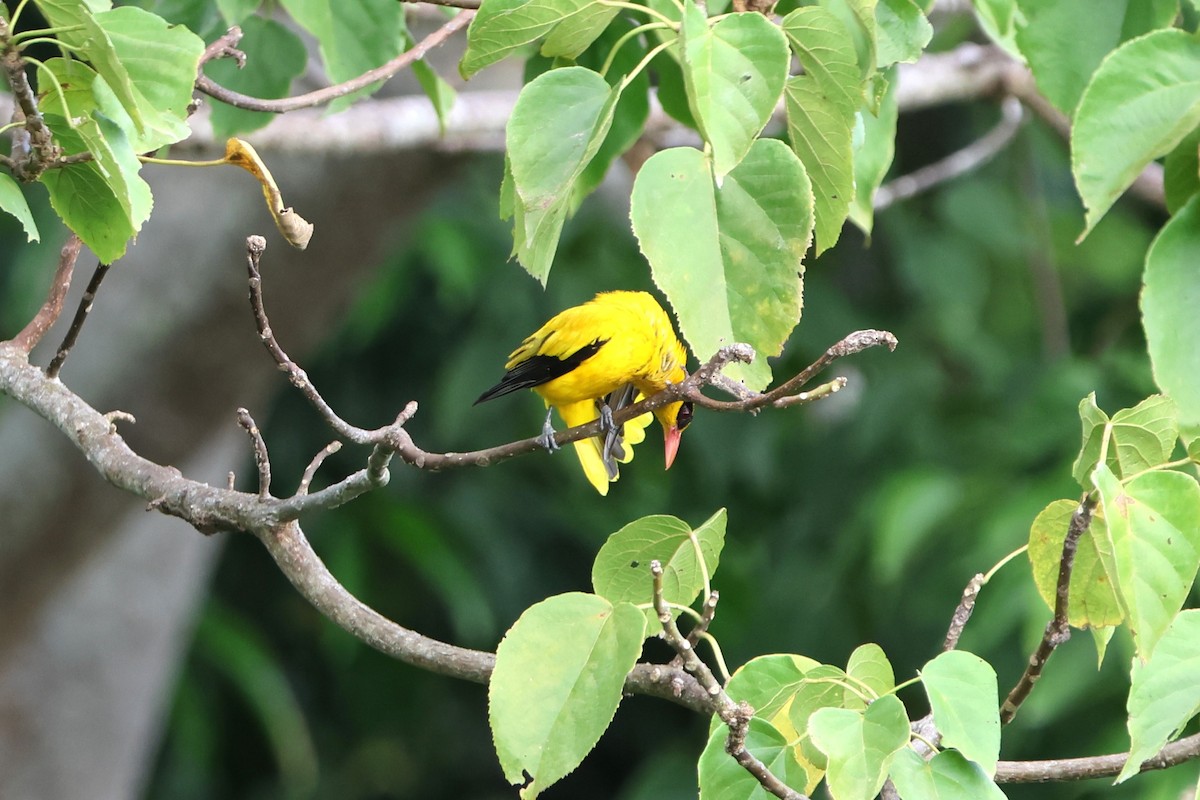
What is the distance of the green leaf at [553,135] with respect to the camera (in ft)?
4.21

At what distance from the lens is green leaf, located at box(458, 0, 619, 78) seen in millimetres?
1395

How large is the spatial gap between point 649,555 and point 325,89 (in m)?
0.84

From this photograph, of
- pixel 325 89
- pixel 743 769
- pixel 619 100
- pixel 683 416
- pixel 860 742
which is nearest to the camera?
pixel 860 742

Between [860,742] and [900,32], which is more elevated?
[900,32]

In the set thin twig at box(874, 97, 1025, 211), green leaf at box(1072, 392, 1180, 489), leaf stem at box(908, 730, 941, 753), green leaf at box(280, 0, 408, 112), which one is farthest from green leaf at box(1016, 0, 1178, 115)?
thin twig at box(874, 97, 1025, 211)

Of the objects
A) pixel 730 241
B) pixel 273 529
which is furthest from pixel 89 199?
pixel 730 241

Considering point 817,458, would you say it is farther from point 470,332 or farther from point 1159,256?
point 1159,256

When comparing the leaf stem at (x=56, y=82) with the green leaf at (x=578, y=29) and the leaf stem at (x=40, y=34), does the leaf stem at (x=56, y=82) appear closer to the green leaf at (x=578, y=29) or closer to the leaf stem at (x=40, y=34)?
the leaf stem at (x=40, y=34)

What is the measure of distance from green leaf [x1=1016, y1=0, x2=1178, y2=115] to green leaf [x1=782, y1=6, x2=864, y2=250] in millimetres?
278

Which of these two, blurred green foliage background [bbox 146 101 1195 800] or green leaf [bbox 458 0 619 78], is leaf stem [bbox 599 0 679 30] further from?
blurred green foliage background [bbox 146 101 1195 800]

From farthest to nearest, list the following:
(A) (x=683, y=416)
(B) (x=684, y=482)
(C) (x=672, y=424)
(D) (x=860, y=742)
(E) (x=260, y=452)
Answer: (B) (x=684, y=482), (C) (x=672, y=424), (A) (x=683, y=416), (E) (x=260, y=452), (D) (x=860, y=742)

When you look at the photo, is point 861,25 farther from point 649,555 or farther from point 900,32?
point 649,555

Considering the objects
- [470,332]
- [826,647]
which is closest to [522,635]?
[826,647]

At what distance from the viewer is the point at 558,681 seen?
1.25m
